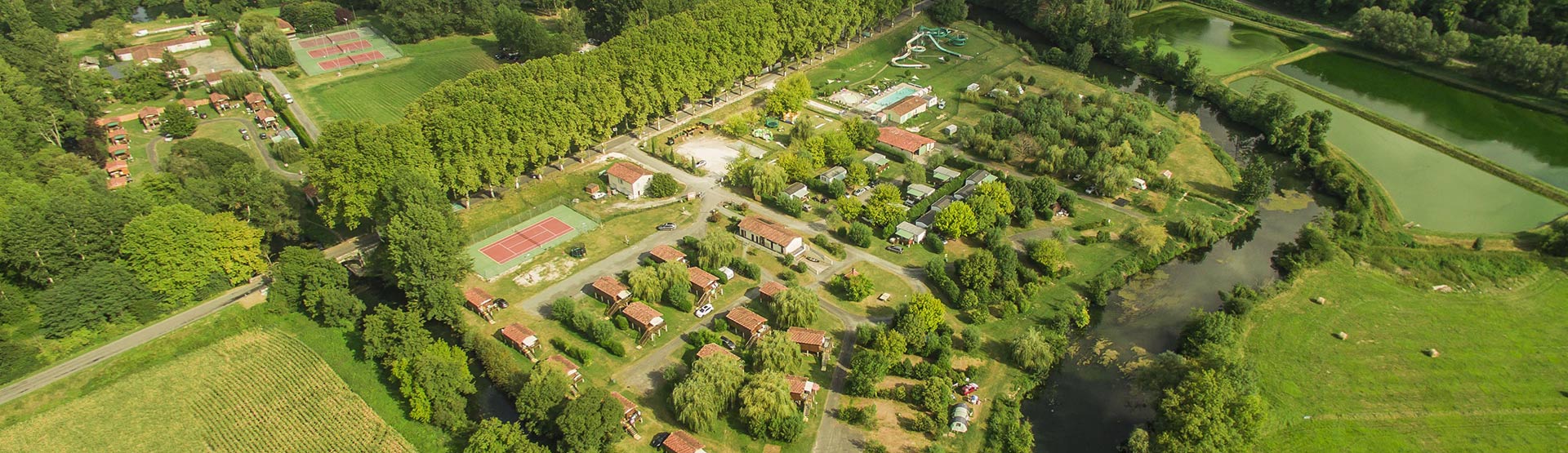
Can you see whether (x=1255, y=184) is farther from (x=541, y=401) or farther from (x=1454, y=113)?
(x=541, y=401)

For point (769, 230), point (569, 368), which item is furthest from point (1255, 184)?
point (569, 368)

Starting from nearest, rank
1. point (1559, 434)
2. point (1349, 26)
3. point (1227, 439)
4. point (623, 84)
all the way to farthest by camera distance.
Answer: point (1227, 439)
point (1559, 434)
point (623, 84)
point (1349, 26)

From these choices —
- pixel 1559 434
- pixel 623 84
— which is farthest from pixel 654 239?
pixel 1559 434

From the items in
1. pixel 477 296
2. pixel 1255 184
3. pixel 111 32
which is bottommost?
pixel 111 32

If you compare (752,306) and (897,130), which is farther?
(897,130)

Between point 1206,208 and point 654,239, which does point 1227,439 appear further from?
point 654,239

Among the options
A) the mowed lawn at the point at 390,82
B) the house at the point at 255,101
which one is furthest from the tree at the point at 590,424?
the house at the point at 255,101
